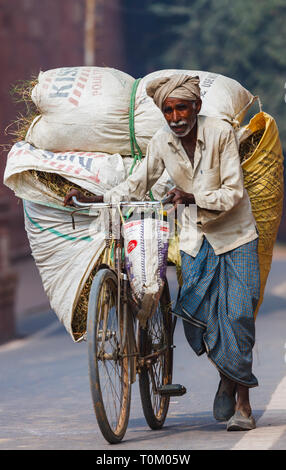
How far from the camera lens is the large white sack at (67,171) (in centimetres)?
585

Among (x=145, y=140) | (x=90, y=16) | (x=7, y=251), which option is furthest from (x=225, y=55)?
(x=145, y=140)

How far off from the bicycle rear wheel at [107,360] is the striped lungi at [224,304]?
437mm

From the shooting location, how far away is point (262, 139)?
5832mm

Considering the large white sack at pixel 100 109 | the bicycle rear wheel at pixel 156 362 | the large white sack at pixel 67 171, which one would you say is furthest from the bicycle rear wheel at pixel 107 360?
the large white sack at pixel 100 109

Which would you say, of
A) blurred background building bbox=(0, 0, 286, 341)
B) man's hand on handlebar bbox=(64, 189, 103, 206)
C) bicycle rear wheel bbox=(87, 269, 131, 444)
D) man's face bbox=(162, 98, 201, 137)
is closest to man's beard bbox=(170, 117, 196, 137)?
man's face bbox=(162, 98, 201, 137)

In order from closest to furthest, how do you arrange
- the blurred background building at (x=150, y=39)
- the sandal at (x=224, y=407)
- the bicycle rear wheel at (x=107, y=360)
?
the bicycle rear wheel at (x=107, y=360)
the sandal at (x=224, y=407)
the blurred background building at (x=150, y=39)

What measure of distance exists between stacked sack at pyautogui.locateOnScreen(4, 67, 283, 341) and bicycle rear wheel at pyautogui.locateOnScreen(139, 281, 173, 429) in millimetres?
330

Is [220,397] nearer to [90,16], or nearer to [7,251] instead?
[7,251]

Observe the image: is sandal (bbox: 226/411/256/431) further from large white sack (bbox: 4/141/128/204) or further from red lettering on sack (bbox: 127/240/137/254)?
large white sack (bbox: 4/141/128/204)

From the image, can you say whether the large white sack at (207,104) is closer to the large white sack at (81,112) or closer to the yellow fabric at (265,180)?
the large white sack at (81,112)

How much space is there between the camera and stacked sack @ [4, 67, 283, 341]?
5852 mm

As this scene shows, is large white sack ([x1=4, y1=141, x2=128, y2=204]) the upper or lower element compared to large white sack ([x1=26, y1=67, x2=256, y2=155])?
lower

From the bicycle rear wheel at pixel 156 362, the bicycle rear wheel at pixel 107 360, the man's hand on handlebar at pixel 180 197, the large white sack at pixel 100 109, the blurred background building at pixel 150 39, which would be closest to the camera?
the bicycle rear wheel at pixel 107 360

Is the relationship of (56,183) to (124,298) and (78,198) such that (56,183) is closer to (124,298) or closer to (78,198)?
(78,198)
